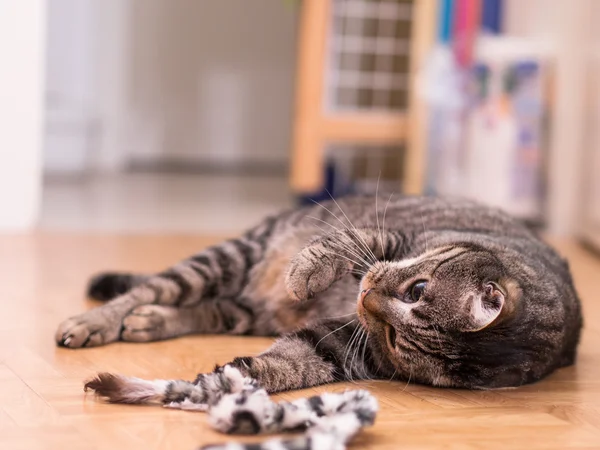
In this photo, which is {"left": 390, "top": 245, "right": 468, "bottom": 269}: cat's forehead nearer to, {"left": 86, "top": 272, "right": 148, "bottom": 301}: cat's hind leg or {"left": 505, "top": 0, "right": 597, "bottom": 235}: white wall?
{"left": 86, "top": 272, "right": 148, "bottom": 301}: cat's hind leg

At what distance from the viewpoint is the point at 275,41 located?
19.4 feet

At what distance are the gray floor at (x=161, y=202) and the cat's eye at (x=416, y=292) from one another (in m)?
2.17

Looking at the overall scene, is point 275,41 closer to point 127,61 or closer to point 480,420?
point 127,61

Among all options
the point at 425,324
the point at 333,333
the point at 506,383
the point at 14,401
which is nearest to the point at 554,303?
the point at 506,383

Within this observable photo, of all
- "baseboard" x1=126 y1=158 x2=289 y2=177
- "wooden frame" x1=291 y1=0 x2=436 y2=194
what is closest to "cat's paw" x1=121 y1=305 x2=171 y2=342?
"wooden frame" x1=291 y1=0 x2=436 y2=194

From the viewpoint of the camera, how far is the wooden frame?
405 centimetres

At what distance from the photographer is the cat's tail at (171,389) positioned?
1.65 metres

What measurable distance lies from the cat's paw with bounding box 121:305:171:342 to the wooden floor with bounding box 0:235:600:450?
31mm

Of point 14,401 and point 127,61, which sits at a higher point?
point 127,61

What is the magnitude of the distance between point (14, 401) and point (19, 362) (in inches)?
10.1

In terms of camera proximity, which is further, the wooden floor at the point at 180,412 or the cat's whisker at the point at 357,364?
the cat's whisker at the point at 357,364

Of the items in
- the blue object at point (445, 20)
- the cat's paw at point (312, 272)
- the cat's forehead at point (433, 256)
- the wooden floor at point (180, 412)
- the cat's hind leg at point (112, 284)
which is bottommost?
the wooden floor at point (180, 412)

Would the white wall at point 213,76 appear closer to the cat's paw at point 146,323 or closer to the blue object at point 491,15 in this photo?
the blue object at point 491,15

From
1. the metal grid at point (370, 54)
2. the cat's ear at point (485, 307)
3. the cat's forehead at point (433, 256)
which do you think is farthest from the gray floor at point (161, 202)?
the cat's ear at point (485, 307)
